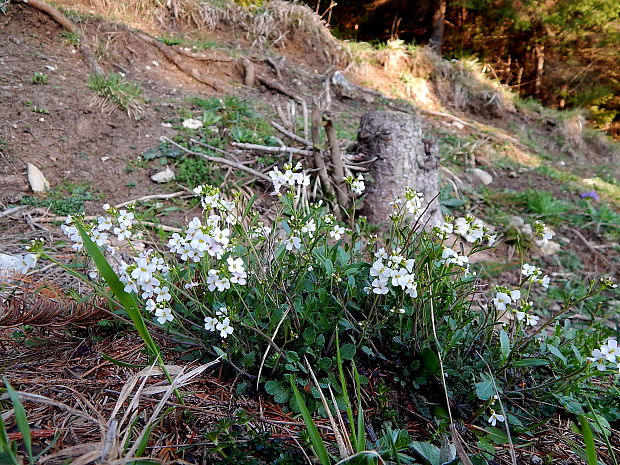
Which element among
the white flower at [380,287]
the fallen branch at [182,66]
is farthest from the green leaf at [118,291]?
the fallen branch at [182,66]

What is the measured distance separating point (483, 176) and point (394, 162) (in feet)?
5.93

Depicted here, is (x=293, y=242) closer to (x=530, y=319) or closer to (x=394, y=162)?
(x=530, y=319)

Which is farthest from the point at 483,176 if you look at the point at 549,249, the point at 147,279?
the point at 147,279

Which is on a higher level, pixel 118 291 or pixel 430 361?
pixel 118 291

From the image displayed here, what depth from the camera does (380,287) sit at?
1.16 metres

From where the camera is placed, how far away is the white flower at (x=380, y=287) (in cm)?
110

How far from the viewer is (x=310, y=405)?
1.15 metres

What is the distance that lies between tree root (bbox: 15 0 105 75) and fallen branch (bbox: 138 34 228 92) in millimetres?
833

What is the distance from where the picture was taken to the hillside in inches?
44.1

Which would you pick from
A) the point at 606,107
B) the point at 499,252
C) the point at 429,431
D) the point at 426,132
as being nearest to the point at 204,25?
the point at 426,132

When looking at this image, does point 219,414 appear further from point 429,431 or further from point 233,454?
point 429,431

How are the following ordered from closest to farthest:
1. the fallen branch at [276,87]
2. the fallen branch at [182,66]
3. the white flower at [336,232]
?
the white flower at [336,232], the fallen branch at [182,66], the fallen branch at [276,87]

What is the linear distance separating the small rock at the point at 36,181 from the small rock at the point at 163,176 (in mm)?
724

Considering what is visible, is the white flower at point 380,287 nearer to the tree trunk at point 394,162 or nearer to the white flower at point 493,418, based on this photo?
the white flower at point 493,418
